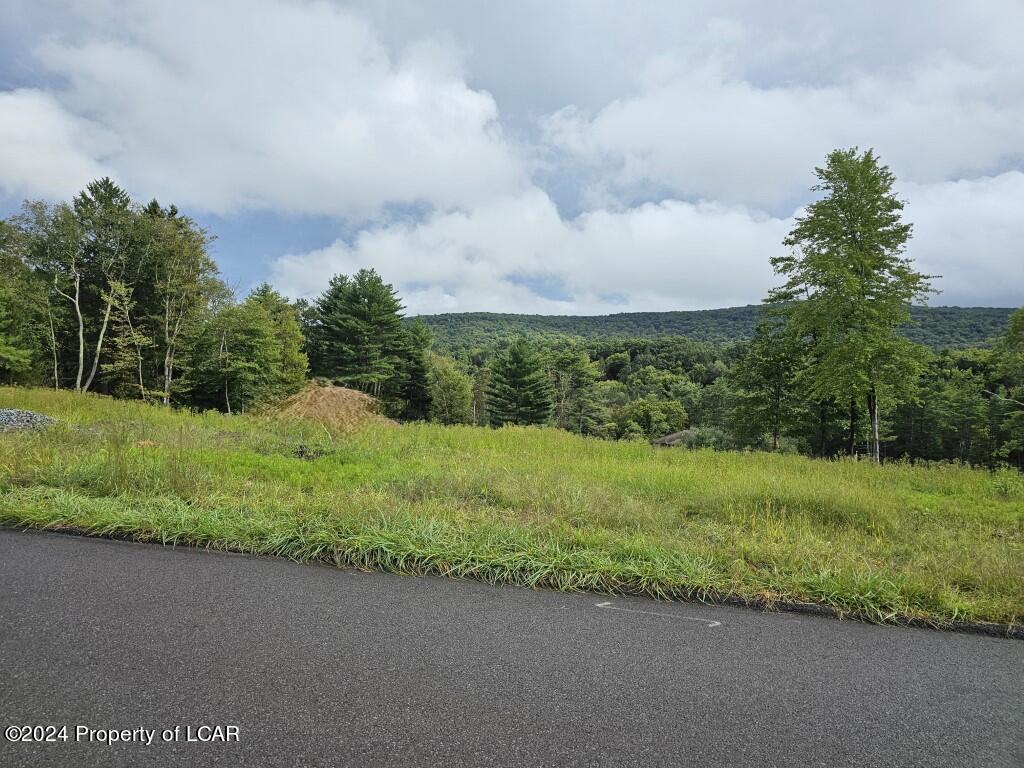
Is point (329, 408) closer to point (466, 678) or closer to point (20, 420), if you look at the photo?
point (20, 420)

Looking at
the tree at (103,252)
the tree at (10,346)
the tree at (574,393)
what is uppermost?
the tree at (103,252)

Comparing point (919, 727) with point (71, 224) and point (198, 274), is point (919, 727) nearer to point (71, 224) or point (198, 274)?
point (198, 274)

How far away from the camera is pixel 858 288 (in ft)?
49.9

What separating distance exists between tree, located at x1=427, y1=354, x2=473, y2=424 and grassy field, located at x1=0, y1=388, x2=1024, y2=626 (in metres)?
41.1

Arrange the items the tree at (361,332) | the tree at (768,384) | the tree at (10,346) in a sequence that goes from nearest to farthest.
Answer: the tree at (768,384)
the tree at (10,346)
the tree at (361,332)

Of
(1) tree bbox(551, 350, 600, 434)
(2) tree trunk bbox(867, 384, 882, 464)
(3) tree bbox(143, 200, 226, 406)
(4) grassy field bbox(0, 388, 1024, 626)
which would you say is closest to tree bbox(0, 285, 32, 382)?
(3) tree bbox(143, 200, 226, 406)

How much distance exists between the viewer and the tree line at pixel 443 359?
15977 mm

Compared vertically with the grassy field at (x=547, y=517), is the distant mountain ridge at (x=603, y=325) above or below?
above

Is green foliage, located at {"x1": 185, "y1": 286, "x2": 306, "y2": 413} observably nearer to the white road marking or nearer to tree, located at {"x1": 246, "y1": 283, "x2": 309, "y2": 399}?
tree, located at {"x1": 246, "y1": 283, "x2": 309, "y2": 399}

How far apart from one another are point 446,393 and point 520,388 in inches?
Answer: 301

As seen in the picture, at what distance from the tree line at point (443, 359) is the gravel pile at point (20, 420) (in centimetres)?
356

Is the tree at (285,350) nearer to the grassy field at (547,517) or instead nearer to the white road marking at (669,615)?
the grassy field at (547,517)

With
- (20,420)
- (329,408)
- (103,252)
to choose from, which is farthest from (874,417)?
(103,252)

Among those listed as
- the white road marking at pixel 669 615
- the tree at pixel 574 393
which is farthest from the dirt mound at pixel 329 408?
the tree at pixel 574 393
